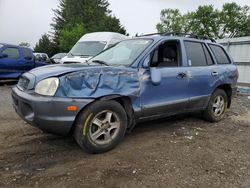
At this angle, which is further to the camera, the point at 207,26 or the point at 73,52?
the point at 207,26

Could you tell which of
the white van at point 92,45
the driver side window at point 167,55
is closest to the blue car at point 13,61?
the white van at point 92,45

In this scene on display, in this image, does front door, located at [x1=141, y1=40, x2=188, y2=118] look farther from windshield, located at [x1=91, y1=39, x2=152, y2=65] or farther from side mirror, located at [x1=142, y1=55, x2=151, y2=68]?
windshield, located at [x1=91, y1=39, x2=152, y2=65]

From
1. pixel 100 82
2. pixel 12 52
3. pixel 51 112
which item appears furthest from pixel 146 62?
pixel 12 52

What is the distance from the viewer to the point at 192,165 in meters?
3.75

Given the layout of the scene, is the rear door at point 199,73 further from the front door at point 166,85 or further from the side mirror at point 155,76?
the side mirror at point 155,76

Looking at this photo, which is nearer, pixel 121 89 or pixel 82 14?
pixel 121 89

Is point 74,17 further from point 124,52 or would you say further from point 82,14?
point 124,52

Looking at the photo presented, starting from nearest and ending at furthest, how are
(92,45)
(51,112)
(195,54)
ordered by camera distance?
(51,112) < (195,54) < (92,45)

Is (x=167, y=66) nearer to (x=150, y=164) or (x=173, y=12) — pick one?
(x=150, y=164)

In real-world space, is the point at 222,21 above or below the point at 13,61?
above

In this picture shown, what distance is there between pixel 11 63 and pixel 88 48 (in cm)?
322

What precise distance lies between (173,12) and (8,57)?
176 feet

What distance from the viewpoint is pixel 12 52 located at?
1155 centimetres

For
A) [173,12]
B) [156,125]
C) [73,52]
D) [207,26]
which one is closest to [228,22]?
[207,26]
